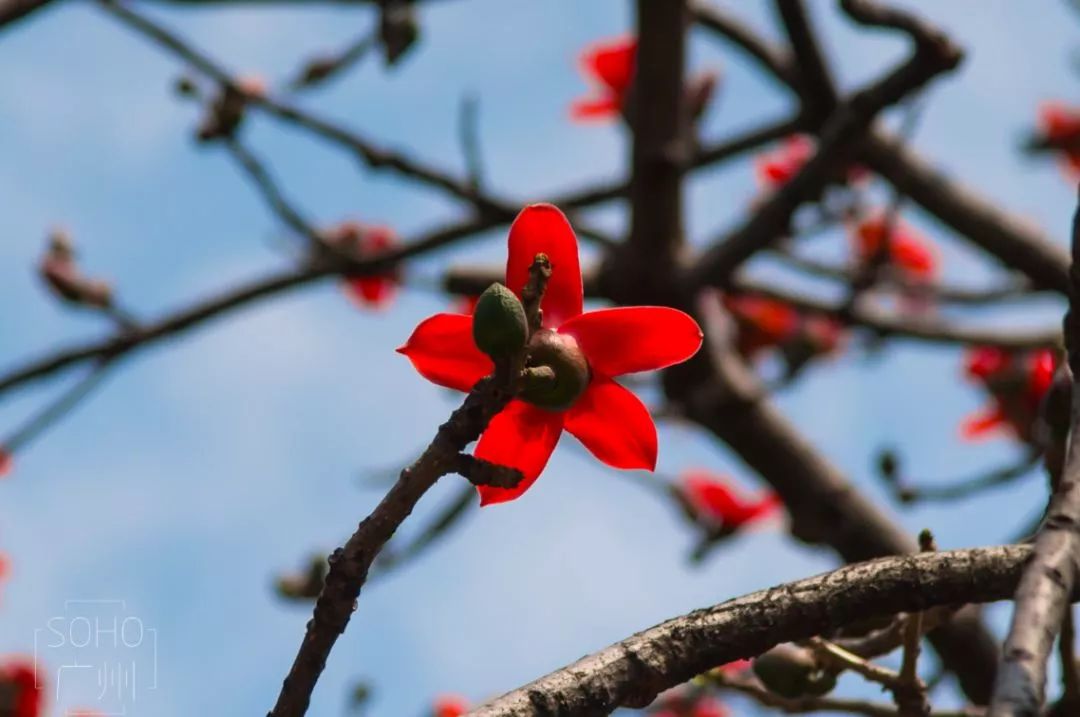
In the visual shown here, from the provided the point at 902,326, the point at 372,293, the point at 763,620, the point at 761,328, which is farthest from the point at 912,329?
the point at 763,620

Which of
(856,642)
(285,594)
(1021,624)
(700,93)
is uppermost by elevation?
(700,93)

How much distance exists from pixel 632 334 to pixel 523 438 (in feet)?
0.51

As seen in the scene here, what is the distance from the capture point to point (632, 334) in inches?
55.2

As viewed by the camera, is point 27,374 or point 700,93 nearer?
point 27,374

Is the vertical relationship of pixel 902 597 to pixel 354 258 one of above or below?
below

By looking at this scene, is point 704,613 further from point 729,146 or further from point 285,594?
point 729,146

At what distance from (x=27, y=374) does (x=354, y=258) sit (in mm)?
889

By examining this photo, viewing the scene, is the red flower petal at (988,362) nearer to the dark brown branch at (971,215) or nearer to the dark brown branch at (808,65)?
the dark brown branch at (971,215)

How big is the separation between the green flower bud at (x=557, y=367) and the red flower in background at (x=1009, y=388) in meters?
1.93

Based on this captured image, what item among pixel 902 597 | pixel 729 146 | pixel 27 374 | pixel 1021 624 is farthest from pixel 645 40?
pixel 1021 624

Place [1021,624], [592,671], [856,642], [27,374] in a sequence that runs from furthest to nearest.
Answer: [27,374], [856,642], [592,671], [1021,624]

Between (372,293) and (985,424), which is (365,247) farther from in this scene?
(985,424)

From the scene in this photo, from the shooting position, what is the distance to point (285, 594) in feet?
9.87

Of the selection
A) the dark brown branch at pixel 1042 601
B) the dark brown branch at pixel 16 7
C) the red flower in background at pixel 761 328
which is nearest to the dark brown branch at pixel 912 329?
the red flower in background at pixel 761 328
